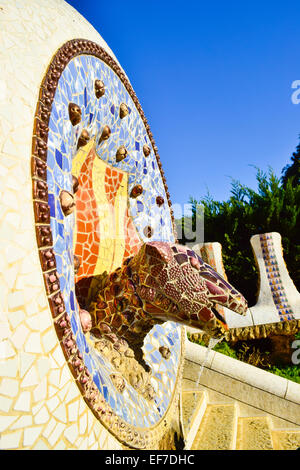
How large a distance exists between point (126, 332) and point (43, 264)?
3.83ft

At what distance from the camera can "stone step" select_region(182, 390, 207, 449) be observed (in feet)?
10.6

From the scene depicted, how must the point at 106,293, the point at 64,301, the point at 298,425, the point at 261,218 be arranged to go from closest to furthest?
the point at 64,301 → the point at 106,293 → the point at 298,425 → the point at 261,218

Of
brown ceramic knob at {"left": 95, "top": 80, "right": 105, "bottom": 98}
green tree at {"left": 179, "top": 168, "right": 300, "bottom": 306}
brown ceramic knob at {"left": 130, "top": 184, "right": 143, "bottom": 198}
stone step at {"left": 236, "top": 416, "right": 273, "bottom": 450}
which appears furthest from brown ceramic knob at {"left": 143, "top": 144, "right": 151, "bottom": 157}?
green tree at {"left": 179, "top": 168, "right": 300, "bottom": 306}

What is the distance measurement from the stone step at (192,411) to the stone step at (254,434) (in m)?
0.43

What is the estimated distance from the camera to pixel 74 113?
205cm

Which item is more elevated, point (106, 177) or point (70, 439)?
point (106, 177)

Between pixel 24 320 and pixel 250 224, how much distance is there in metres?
8.43

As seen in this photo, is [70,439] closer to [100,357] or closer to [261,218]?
[100,357]

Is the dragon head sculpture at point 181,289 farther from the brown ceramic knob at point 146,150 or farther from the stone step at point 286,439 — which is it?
the stone step at point 286,439

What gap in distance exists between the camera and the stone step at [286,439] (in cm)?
352

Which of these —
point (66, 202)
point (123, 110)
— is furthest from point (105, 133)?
point (66, 202)

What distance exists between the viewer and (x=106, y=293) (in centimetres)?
258

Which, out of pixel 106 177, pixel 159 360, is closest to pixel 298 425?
pixel 159 360

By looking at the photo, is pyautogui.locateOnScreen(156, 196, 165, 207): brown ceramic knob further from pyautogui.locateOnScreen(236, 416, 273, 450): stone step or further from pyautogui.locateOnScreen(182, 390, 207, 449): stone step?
pyautogui.locateOnScreen(236, 416, 273, 450): stone step
